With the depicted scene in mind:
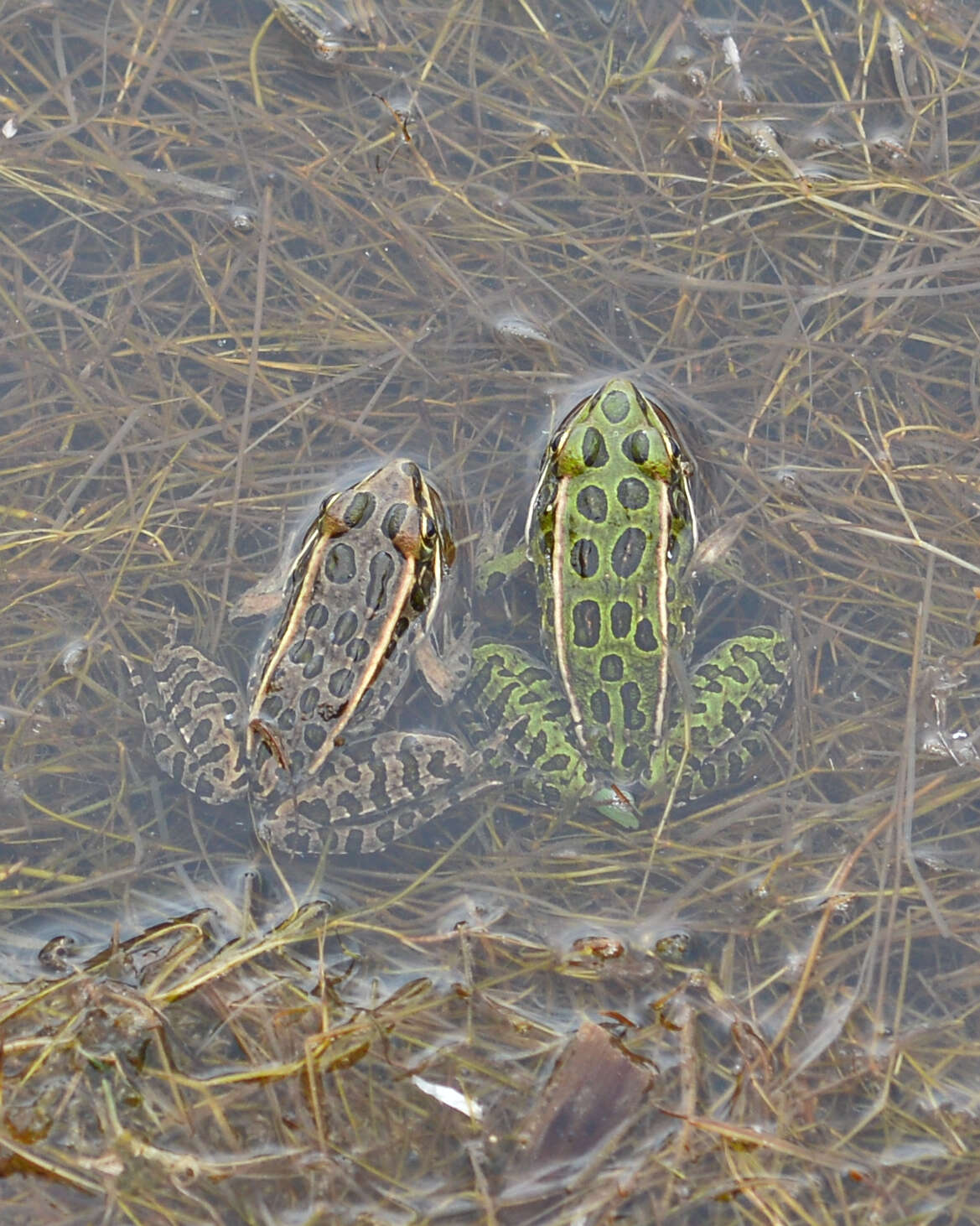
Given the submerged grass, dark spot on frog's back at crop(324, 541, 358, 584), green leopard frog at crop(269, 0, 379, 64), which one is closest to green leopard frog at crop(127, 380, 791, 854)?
dark spot on frog's back at crop(324, 541, 358, 584)

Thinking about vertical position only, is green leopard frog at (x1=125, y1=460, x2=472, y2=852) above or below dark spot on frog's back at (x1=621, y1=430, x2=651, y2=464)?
below

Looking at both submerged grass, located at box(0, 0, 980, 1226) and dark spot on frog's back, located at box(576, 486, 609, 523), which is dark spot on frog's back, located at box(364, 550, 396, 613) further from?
dark spot on frog's back, located at box(576, 486, 609, 523)

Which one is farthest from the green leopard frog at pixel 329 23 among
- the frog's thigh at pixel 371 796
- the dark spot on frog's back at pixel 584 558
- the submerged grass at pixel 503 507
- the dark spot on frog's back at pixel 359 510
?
the frog's thigh at pixel 371 796

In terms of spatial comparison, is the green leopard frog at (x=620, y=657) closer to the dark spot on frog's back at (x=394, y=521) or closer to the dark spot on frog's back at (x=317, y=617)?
the dark spot on frog's back at (x=394, y=521)

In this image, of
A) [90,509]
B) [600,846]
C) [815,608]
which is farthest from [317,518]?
[815,608]

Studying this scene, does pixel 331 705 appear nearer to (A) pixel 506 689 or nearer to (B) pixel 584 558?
(A) pixel 506 689

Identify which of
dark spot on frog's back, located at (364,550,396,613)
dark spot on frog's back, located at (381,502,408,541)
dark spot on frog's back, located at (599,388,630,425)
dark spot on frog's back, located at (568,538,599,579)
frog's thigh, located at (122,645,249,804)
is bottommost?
frog's thigh, located at (122,645,249,804)
